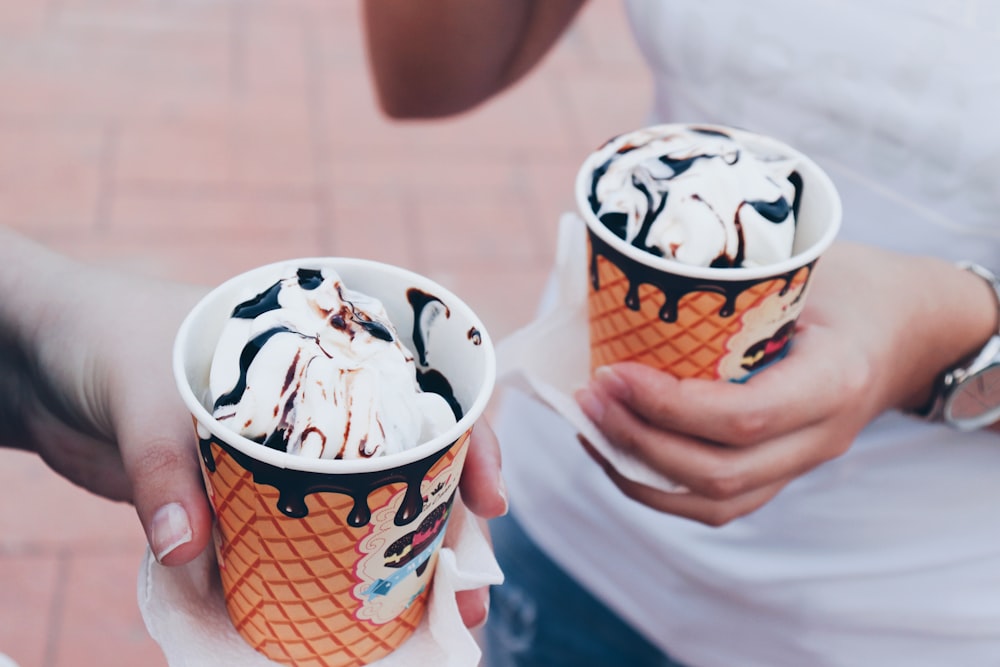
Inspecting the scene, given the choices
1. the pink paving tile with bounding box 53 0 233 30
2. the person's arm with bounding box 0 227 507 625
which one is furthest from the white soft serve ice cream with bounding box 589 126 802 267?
the pink paving tile with bounding box 53 0 233 30

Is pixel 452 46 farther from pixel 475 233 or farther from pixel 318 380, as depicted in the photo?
pixel 475 233

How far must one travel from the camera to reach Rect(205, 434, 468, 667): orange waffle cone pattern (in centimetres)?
72

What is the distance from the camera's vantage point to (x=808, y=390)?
907 millimetres

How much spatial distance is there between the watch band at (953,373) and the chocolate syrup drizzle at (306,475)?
534mm

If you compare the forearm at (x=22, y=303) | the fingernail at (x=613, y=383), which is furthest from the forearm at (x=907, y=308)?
the forearm at (x=22, y=303)

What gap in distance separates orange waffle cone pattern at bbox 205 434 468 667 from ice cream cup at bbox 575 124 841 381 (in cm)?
25

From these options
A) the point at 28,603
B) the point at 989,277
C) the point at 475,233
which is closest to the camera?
the point at 989,277

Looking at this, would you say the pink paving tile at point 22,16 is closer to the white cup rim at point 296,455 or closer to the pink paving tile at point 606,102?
the pink paving tile at point 606,102

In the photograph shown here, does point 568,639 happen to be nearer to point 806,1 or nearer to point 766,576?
point 766,576

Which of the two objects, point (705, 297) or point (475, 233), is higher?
point (705, 297)

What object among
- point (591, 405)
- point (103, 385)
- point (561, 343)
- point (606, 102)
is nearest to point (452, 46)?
point (561, 343)

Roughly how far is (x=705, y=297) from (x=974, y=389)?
1.08 feet

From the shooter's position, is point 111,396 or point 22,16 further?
point 22,16

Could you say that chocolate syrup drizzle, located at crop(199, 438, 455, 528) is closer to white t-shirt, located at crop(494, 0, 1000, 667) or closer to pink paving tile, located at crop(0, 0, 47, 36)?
white t-shirt, located at crop(494, 0, 1000, 667)
